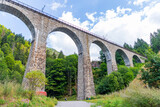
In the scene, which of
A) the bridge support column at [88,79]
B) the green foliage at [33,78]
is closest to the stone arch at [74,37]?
the bridge support column at [88,79]

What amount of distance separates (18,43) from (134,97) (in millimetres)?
55794

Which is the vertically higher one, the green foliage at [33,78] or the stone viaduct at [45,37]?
the stone viaduct at [45,37]

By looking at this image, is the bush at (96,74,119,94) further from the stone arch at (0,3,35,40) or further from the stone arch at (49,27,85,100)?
the stone arch at (0,3,35,40)

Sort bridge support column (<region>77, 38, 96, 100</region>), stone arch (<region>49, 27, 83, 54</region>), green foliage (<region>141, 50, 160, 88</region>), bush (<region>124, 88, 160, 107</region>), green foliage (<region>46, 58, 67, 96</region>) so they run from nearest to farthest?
1. bush (<region>124, 88, 160, 107</region>)
2. green foliage (<region>141, 50, 160, 88</region>)
3. bridge support column (<region>77, 38, 96, 100</region>)
4. stone arch (<region>49, 27, 83, 54</region>)
5. green foliage (<region>46, 58, 67, 96</region>)

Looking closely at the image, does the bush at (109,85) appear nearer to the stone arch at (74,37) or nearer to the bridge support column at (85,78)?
the bridge support column at (85,78)

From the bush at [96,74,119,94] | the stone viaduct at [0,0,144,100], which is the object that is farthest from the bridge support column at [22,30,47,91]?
the bush at [96,74,119,94]

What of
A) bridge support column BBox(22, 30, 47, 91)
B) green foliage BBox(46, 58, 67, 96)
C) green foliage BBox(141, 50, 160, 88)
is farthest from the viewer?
green foliage BBox(46, 58, 67, 96)

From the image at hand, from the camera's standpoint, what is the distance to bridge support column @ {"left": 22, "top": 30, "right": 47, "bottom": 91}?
9.77 metres

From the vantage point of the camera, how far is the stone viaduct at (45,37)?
10312 millimetres

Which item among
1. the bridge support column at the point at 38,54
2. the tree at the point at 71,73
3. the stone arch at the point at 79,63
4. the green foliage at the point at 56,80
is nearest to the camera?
the bridge support column at the point at 38,54

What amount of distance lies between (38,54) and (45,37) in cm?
229

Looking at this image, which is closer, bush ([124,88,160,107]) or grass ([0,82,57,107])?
bush ([124,88,160,107])

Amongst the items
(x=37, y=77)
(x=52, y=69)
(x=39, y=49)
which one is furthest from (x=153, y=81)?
(x=52, y=69)

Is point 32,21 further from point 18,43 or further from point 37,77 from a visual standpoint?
point 18,43
